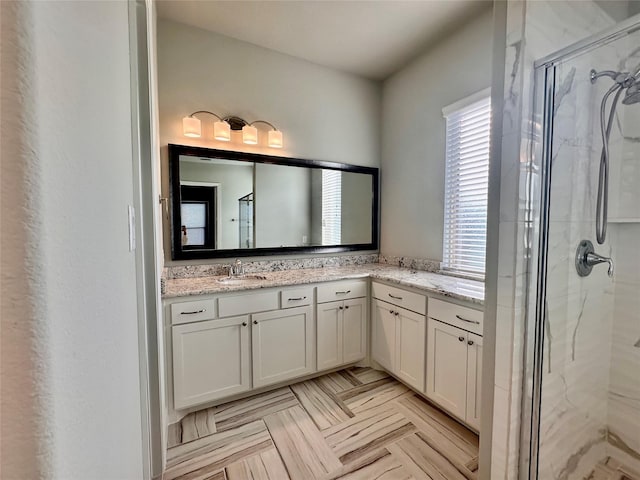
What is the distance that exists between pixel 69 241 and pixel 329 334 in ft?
7.22

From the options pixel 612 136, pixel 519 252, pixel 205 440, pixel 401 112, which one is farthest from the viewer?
pixel 401 112

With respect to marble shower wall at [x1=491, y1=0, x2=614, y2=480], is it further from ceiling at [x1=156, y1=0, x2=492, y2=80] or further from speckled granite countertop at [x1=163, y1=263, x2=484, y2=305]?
ceiling at [x1=156, y1=0, x2=492, y2=80]

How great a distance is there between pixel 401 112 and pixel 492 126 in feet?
6.02

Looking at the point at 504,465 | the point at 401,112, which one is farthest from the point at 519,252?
the point at 401,112

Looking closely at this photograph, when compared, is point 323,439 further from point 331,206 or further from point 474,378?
point 331,206

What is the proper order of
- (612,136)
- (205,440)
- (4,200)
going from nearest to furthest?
(4,200) < (612,136) < (205,440)

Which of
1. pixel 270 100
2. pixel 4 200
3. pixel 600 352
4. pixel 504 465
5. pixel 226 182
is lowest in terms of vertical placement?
pixel 504 465

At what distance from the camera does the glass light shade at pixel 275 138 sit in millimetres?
2553

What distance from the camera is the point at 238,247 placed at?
251 cm

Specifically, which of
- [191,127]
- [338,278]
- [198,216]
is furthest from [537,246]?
[191,127]

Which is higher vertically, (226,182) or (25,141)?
(226,182)

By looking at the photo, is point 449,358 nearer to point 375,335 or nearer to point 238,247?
point 375,335

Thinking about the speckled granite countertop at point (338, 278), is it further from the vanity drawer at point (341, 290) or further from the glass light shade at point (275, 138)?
the glass light shade at point (275, 138)

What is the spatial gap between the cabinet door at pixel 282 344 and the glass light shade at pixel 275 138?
143 centimetres
